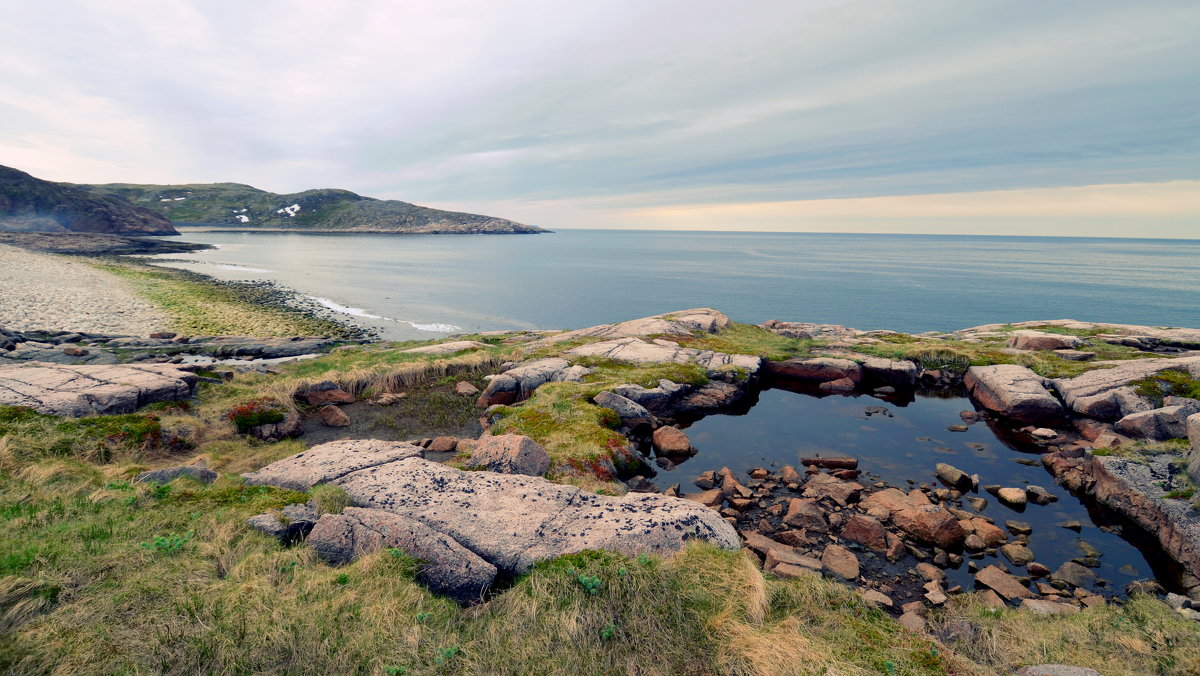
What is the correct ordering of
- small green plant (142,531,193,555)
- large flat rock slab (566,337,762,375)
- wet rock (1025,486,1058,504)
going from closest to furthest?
small green plant (142,531,193,555), wet rock (1025,486,1058,504), large flat rock slab (566,337,762,375)

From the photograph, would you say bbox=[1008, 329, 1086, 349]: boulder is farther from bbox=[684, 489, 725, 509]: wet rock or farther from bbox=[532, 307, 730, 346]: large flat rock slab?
bbox=[684, 489, 725, 509]: wet rock

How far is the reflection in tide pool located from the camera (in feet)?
47.1

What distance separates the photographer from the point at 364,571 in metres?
9.02

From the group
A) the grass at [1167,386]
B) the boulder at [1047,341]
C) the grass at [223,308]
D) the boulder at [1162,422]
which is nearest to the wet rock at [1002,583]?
the boulder at [1162,422]

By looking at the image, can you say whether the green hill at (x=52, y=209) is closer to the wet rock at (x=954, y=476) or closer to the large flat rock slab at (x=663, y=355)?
the large flat rock slab at (x=663, y=355)

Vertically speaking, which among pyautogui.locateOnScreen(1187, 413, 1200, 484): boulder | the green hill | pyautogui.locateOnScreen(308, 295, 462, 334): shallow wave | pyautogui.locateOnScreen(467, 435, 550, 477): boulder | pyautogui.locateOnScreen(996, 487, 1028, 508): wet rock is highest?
the green hill

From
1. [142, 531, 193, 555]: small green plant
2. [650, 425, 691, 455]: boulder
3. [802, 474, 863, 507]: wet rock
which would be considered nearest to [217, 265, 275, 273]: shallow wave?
[650, 425, 691, 455]: boulder

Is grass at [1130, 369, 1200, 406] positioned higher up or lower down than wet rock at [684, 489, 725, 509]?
higher up

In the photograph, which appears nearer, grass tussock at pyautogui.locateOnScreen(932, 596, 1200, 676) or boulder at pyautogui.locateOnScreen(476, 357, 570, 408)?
grass tussock at pyautogui.locateOnScreen(932, 596, 1200, 676)

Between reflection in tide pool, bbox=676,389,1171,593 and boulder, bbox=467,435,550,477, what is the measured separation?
17.0 feet

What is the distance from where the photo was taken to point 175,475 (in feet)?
41.4

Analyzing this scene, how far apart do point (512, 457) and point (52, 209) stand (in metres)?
210

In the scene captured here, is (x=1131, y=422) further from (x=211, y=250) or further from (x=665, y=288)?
(x=211, y=250)

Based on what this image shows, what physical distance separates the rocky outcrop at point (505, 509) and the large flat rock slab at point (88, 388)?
972cm
